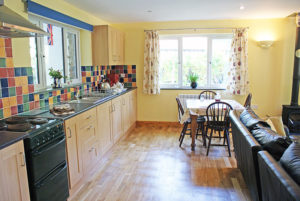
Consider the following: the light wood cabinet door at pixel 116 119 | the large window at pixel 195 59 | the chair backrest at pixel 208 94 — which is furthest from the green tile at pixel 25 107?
the large window at pixel 195 59

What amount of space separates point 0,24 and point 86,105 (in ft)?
5.05

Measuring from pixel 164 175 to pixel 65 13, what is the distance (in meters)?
2.75

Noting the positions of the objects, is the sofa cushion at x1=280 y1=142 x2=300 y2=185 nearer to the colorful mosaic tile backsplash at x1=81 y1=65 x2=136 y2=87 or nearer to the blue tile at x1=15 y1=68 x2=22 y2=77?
the blue tile at x1=15 y1=68 x2=22 y2=77

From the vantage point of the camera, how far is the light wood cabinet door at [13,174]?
66.4 inches

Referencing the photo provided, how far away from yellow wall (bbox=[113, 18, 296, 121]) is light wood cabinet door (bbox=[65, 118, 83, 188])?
3.06 m

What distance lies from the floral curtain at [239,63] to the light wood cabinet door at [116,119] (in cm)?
247

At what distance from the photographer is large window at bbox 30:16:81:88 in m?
3.12

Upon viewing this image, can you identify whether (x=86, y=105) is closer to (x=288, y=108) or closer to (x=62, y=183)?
(x=62, y=183)

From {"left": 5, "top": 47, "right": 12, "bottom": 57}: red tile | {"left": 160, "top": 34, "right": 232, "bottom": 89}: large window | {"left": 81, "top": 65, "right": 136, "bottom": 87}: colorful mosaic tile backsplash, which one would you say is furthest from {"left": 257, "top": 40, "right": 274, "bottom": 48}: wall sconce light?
{"left": 5, "top": 47, "right": 12, "bottom": 57}: red tile

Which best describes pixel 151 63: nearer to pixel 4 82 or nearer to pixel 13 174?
pixel 4 82

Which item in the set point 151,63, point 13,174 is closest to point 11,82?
point 13,174

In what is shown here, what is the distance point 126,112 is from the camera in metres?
4.72

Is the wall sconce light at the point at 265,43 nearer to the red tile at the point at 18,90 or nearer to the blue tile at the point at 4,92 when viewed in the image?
the red tile at the point at 18,90

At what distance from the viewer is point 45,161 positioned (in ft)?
6.79
